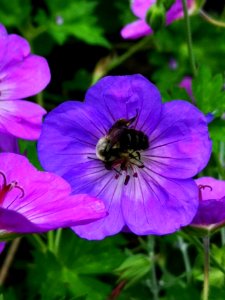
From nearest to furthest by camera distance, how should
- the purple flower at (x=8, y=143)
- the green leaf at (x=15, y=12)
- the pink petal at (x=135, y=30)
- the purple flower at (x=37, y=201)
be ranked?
the purple flower at (x=37, y=201) < the purple flower at (x=8, y=143) < the pink petal at (x=135, y=30) < the green leaf at (x=15, y=12)

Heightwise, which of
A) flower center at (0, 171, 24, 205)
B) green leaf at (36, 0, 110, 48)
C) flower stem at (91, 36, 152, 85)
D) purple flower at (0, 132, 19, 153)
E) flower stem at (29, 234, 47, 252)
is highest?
flower center at (0, 171, 24, 205)

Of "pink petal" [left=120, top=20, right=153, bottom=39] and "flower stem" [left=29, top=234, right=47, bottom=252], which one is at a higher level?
"pink petal" [left=120, top=20, right=153, bottom=39]

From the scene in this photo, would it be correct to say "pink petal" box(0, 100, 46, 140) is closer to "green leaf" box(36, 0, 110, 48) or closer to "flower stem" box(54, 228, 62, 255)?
"flower stem" box(54, 228, 62, 255)

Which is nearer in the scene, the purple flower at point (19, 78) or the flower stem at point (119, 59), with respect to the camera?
the purple flower at point (19, 78)

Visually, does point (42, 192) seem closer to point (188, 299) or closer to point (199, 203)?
point (199, 203)

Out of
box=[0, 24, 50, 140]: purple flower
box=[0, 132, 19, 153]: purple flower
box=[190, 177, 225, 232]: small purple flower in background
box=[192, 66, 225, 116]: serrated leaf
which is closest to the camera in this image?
box=[190, 177, 225, 232]: small purple flower in background

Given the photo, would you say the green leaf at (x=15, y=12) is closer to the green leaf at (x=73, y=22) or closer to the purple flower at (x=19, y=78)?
the green leaf at (x=73, y=22)

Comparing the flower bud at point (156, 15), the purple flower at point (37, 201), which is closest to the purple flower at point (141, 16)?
the flower bud at point (156, 15)

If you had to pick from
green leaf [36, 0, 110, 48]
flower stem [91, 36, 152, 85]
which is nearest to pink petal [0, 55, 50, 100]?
flower stem [91, 36, 152, 85]
